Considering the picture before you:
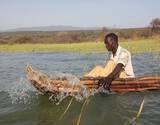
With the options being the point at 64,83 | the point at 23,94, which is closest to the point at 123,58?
the point at 64,83

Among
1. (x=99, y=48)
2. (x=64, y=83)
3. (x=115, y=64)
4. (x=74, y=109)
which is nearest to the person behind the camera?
(x=74, y=109)

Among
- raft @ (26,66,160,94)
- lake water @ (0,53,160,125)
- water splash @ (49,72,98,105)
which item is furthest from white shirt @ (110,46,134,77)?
water splash @ (49,72,98,105)

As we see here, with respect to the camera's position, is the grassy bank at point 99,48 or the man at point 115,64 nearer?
the man at point 115,64

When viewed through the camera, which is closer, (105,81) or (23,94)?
(105,81)

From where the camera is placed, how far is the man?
9211 millimetres

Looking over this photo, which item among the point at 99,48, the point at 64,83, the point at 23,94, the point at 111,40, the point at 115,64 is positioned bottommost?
the point at 99,48

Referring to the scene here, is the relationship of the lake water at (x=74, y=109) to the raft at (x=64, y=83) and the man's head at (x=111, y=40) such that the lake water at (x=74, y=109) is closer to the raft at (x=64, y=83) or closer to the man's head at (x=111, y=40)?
the raft at (x=64, y=83)

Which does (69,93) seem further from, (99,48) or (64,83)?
(99,48)

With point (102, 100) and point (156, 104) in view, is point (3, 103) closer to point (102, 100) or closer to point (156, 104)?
point (102, 100)

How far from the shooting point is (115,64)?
9555 mm

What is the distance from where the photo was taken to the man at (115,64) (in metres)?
9.21

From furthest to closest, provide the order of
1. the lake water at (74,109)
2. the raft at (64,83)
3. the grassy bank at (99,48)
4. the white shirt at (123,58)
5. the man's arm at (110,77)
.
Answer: the grassy bank at (99,48), the white shirt at (123,58), the man's arm at (110,77), the raft at (64,83), the lake water at (74,109)

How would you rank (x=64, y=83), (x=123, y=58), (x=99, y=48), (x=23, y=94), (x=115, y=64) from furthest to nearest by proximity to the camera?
(x=99, y=48) < (x=23, y=94) < (x=115, y=64) < (x=123, y=58) < (x=64, y=83)

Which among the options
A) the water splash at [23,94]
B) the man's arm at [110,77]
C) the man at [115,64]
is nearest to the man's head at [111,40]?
the man at [115,64]
